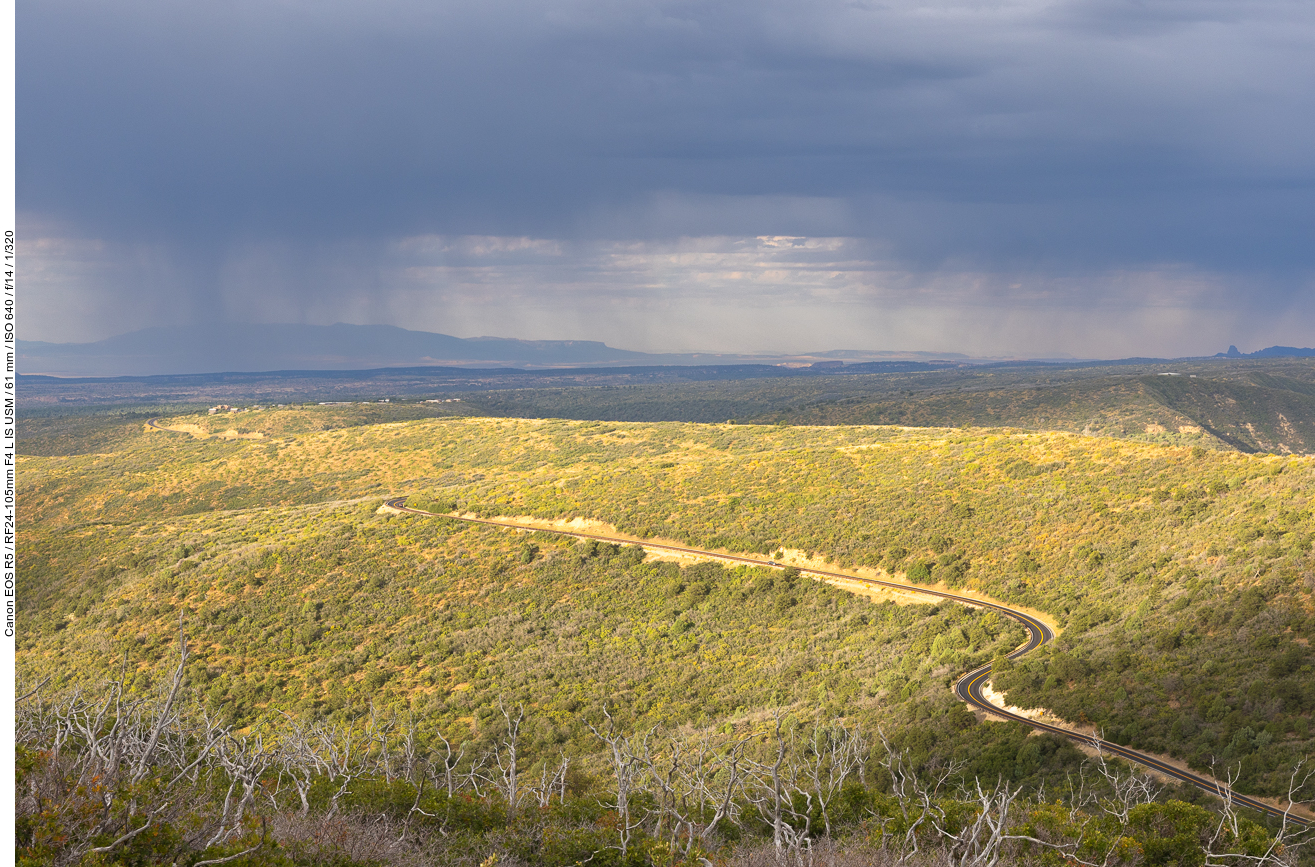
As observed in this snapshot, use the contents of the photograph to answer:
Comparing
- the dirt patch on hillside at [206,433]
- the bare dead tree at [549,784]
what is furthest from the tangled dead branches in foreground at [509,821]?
the dirt patch on hillside at [206,433]

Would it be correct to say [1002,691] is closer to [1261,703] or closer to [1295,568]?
[1261,703]

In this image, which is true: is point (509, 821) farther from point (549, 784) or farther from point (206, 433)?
point (206, 433)

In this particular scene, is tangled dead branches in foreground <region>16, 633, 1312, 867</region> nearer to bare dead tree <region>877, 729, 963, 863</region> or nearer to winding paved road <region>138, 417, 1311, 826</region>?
bare dead tree <region>877, 729, 963, 863</region>

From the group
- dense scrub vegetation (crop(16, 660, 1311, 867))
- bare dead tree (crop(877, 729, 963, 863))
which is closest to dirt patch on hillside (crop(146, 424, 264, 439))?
dense scrub vegetation (crop(16, 660, 1311, 867))

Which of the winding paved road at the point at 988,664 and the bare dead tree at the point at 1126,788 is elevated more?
the bare dead tree at the point at 1126,788

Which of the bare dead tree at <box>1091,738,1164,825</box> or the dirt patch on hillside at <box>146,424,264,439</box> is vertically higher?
the bare dead tree at <box>1091,738,1164,825</box>

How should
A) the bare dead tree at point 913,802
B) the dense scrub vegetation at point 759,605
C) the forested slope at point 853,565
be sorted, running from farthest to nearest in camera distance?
the forested slope at point 853,565 → the dense scrub vegetation at point 759,605 → the bare dead tree at point 913,802

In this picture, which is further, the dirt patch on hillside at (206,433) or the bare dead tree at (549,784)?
the dirt patch on hillside at (206,433)

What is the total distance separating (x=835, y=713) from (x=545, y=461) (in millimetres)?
67694

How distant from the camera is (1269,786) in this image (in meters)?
18.6

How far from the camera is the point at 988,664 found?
98.2 feet

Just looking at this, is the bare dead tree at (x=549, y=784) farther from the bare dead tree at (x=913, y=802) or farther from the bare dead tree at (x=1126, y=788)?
the bare dead tree at (x=1126, y=788)

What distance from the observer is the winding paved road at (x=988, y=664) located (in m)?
19.5

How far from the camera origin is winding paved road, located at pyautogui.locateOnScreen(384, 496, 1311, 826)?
19.5 m
